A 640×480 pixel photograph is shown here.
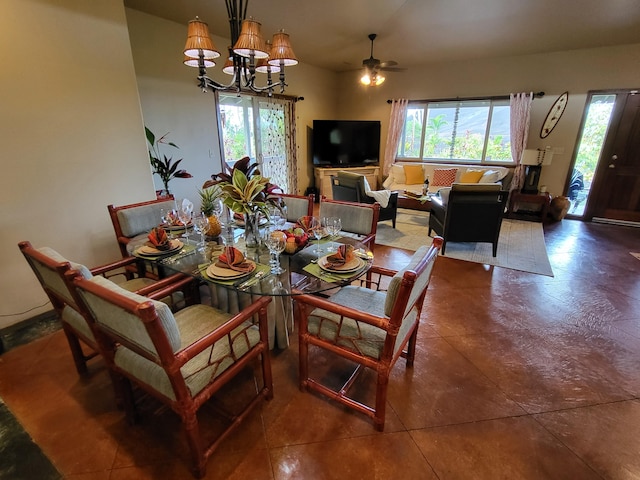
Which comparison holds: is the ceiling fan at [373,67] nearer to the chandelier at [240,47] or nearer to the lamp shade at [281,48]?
the chandelier at [240,47]

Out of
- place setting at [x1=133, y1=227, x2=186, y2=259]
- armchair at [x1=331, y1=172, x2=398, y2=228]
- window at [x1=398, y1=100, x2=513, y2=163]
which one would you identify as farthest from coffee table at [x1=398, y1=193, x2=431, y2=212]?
place setting at [x1=133, y1=227, x2=186, y2=259]

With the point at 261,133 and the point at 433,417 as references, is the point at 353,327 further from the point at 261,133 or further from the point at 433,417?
the point at 261,133

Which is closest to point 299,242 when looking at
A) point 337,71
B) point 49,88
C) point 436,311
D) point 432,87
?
point 436,311

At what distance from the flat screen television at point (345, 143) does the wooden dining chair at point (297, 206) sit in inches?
151

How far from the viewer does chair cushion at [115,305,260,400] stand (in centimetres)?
120

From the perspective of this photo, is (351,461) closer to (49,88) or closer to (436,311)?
(436,311)

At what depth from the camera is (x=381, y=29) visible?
3.89 m

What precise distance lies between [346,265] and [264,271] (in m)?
0.43

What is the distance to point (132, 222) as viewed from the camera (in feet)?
7.38

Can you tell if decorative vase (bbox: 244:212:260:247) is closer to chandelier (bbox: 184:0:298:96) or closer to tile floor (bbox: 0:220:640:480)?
tile floor (bbox: 0:220:640:480)

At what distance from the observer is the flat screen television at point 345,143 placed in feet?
20.3

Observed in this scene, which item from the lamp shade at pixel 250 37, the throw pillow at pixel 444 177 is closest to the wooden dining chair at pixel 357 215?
the lamp shade at pixel 250 37

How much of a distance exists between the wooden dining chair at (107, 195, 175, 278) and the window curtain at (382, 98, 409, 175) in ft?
17.0

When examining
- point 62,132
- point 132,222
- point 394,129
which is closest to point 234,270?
point 132,222
